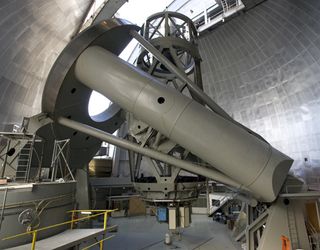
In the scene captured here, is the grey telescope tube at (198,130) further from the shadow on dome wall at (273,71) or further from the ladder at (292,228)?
the shadow on dome wall at (273,71)

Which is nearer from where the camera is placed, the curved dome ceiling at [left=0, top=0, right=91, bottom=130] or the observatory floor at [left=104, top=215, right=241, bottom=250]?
the observatory floor at [left=104, top=215, right=241, bottom=250]

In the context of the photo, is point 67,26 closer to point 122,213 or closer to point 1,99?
point 1,99

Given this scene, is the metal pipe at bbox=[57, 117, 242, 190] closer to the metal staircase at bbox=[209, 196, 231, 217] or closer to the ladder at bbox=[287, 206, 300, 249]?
the ladder at bbox=[287, 206, 300, 249]

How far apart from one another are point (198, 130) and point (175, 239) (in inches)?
300

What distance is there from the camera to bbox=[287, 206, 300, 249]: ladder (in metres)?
7.02

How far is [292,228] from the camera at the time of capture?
23.5ft

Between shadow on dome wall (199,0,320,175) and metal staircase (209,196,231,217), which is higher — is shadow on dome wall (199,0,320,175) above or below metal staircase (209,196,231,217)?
above

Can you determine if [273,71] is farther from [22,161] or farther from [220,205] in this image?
[22,161]

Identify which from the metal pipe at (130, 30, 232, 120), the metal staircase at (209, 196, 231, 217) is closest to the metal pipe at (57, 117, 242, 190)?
the metal pipe at (130, 30, 232, 120)

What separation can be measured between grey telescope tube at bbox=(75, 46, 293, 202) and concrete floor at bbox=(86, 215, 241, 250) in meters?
5.27

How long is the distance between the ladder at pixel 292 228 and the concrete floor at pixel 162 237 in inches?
114

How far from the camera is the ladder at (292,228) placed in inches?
277

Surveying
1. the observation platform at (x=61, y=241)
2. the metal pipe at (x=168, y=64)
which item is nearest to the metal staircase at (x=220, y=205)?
the metal pipe at (x=168, y=64)

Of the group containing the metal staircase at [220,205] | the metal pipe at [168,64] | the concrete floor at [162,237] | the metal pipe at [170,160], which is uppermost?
the metal pipe at [168,64]
